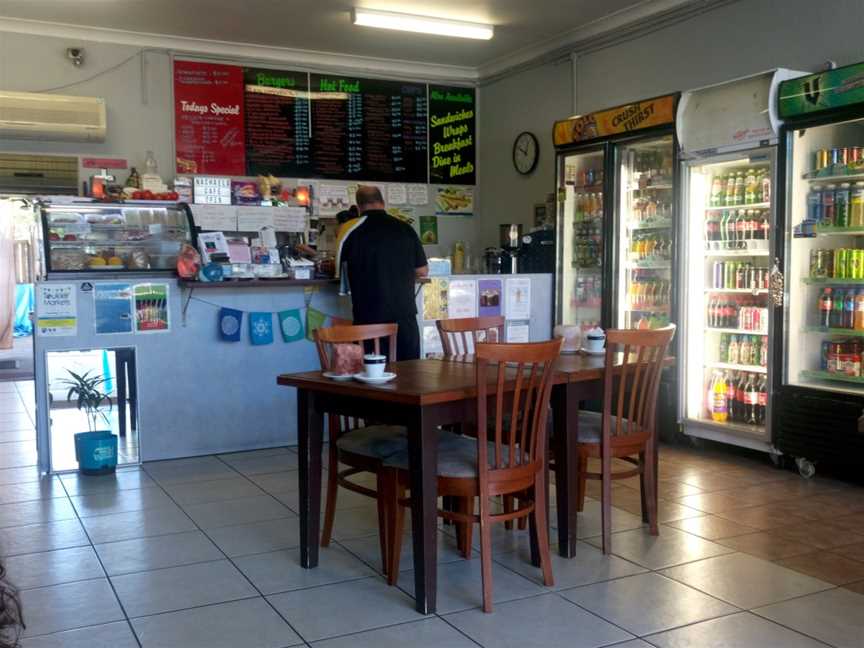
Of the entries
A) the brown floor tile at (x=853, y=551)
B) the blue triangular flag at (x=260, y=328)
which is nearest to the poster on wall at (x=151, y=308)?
the blue triangular flag at (x=260, y=328)

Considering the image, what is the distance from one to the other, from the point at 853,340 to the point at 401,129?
495 cm

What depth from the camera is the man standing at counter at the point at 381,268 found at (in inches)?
219

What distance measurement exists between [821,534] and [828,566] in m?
0.46

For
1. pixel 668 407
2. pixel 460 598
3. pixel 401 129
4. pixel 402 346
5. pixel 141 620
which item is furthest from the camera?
pixel 401 129

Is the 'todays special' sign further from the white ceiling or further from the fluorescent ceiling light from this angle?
the fluorescent ceiling light

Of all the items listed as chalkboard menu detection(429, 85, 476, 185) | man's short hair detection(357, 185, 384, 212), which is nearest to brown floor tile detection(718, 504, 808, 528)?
man's short hair detection(357, 185, 384, 212)

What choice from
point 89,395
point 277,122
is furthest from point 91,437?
point 277,122

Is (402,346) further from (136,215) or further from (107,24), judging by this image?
(107,24)

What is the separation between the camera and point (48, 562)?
12.6 ft

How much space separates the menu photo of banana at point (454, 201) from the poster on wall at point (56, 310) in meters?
4.33

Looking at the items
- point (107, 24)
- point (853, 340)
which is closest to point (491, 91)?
point (107, 24)

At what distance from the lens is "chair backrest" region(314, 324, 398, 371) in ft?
12.9

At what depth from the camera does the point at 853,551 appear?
13.0 ft

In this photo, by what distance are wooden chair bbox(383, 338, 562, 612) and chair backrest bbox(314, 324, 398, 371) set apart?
2.08ft
